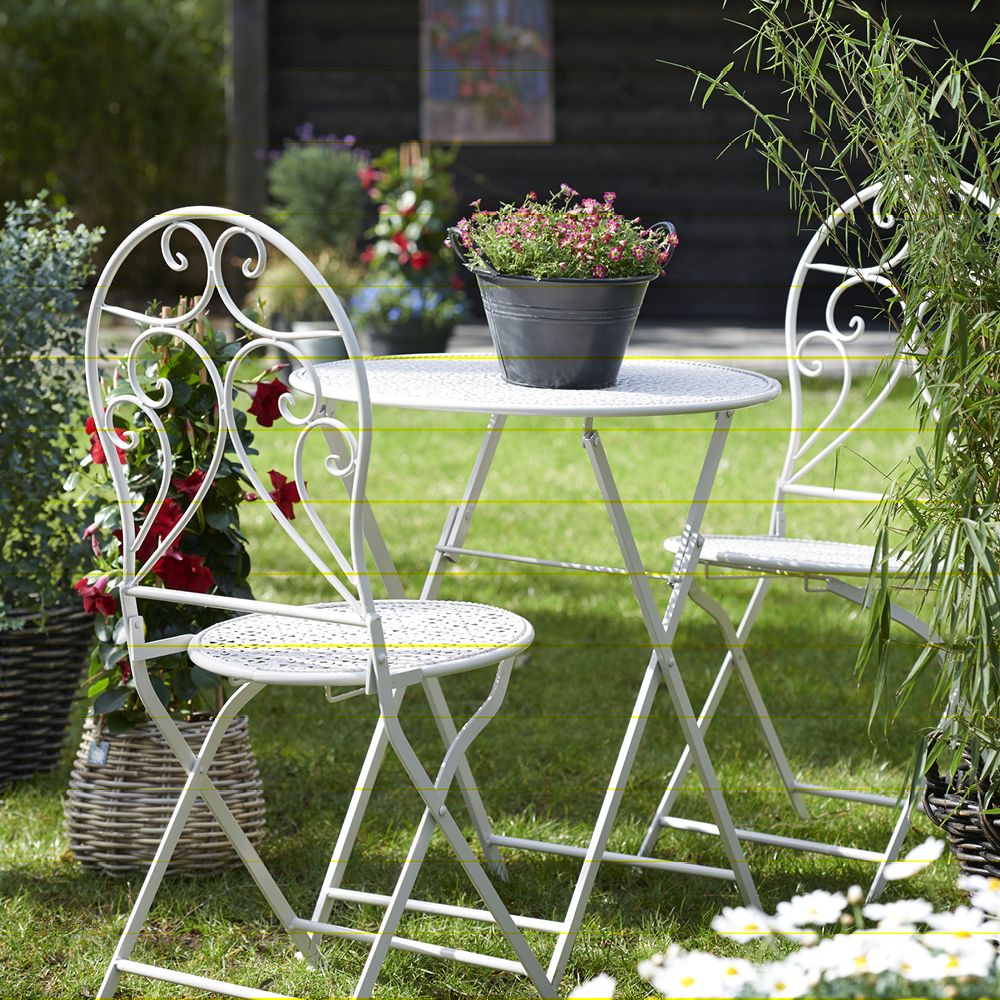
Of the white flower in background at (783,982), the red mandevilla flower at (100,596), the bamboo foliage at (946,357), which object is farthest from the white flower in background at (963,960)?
the red mandevilla flower at (100,596)

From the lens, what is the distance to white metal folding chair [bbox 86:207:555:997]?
1.76m

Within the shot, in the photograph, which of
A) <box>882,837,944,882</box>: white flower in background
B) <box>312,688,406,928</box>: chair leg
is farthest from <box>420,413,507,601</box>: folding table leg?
<box>882,837,944,882</box>: white flower in background

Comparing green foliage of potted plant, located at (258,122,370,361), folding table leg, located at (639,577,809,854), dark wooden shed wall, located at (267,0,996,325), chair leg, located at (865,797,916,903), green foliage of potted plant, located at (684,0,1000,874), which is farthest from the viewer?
dark wooden shed wall, located at (267,0,996,325)

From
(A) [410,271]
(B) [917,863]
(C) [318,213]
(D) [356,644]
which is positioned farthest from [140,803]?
(C) [318,213]

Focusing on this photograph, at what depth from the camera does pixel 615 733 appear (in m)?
3.23

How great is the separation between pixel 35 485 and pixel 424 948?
1.24 m

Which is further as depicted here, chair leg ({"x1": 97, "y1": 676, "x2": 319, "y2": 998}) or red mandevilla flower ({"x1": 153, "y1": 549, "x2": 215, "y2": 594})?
red mandevilla flower ({"x1": 153, "y1": 549, "x2": 215, "y2": 594})

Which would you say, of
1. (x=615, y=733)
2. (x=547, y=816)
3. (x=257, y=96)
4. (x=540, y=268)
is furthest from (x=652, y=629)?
(x=257, y=96)

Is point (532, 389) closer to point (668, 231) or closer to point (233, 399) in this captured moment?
point (668, 231)

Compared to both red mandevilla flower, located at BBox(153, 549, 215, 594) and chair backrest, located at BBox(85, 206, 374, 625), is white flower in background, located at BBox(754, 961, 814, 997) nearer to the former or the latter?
chair backrest, located at BBox(85, 206, 374, 625)

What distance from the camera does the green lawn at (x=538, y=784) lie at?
7.37 feet

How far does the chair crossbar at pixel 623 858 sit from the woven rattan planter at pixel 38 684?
939 millimetres

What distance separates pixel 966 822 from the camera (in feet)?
7.02

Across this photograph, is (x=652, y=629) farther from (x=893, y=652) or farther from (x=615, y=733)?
(x=893, y=652)
